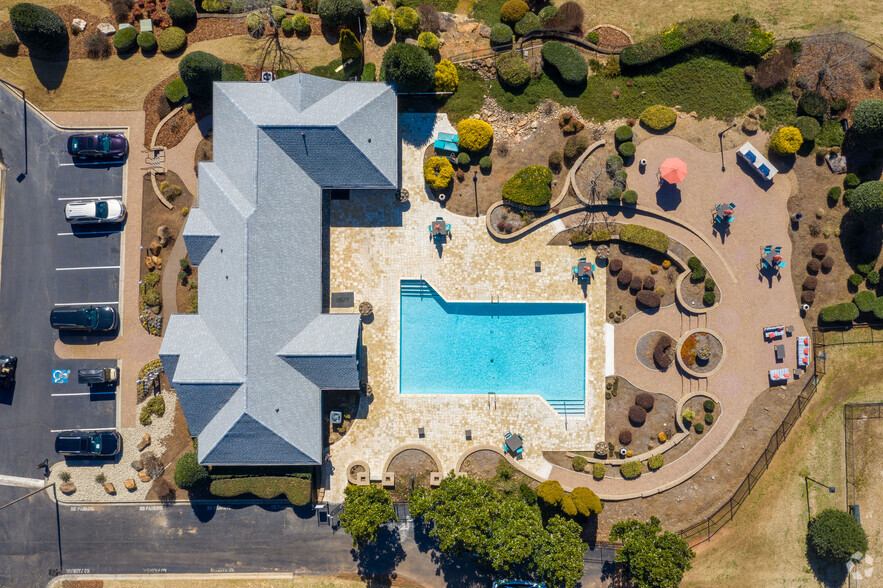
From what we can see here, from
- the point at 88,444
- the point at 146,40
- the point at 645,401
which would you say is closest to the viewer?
the point at 88,444

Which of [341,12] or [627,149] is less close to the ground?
[341,12]

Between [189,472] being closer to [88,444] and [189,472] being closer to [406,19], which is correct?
[88,444]

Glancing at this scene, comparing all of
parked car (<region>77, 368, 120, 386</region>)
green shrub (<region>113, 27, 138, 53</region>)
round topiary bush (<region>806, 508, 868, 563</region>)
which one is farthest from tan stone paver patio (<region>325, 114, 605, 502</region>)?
green shrub (<region>113, 27, 138, 53</region>)

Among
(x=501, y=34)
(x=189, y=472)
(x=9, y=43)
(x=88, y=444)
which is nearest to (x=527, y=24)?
(x=501, y=34)

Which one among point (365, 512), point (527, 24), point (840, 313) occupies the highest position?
point (527, 24)

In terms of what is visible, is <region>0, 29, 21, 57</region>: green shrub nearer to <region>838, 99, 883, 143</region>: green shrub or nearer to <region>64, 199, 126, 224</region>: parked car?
<region>64, 199, 126, 224</region>: parked car

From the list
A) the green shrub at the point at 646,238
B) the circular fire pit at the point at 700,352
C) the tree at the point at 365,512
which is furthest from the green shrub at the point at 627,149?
the tree at the point at 365,512
